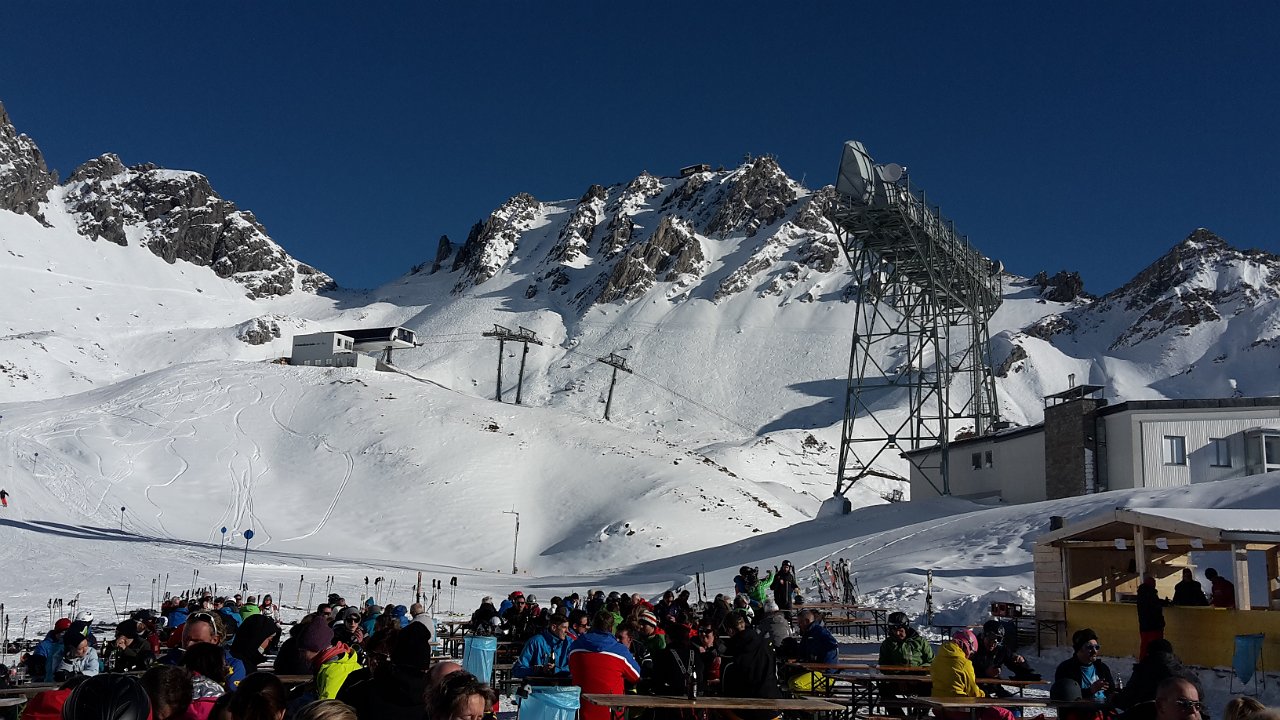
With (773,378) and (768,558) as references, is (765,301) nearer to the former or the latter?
(773,378)

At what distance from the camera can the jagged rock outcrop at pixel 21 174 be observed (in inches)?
5861

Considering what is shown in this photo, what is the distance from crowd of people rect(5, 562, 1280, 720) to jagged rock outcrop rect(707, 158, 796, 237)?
14328 centimetres

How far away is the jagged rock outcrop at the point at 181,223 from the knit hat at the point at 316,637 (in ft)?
529

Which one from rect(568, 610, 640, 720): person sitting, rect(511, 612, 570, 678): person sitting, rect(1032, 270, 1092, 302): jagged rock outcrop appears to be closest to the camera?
rect(568, 610, 640, 720): person sitting

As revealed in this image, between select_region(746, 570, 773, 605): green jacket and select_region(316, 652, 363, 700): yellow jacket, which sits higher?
select_region(746, 570, 773, 605): green jacket

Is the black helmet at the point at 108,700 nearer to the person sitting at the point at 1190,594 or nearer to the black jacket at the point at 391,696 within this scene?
the black jacket at the point at 391,696

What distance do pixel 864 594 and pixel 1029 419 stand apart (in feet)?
260

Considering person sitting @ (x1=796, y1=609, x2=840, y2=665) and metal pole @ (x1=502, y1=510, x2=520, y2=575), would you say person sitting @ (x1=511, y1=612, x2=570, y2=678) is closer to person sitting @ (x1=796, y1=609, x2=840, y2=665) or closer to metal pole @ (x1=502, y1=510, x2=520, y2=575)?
person sitting @ (x1=796, y1=609, x2=840, y2=665)

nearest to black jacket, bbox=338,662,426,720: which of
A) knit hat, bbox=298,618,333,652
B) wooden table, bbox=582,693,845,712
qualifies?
knit hat, bbox=298,618,333,652

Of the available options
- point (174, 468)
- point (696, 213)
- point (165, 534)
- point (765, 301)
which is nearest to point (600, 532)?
point (165, 534)

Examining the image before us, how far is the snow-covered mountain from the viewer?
49.2 m

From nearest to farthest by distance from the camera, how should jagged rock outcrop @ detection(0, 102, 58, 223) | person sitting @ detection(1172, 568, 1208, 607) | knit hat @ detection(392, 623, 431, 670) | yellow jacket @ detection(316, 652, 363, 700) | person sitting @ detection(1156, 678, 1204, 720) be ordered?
1. person sitting @ detection(1156, 678, 1204, 720)
2. knit hat @ detection(392, 623, 431, 670)
3. yellow jacket @ detection(316, 652, 363, 700)
4. person sitting @ detection(1172, 568, 1208, 607)
5. jagged rock outcrop @ detection(0, 102, 58, 223)

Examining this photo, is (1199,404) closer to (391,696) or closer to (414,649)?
(414,649)

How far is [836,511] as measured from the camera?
1581 inches
